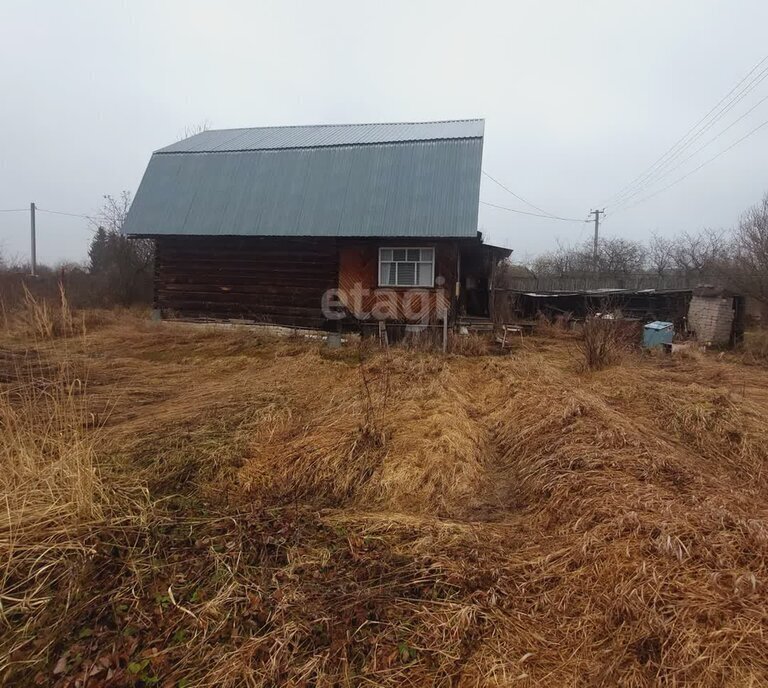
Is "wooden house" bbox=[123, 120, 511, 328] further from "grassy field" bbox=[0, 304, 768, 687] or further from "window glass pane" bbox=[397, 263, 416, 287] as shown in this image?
"grassy field" bbox=[0, 304, 768, 687]

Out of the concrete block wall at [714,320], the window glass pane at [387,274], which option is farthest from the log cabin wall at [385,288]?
the concrete block wall at [714,320]

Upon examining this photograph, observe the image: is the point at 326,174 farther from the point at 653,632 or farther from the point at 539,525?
the point at 653,632

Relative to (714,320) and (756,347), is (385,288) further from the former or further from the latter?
(756,347)

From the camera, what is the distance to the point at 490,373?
8414mm

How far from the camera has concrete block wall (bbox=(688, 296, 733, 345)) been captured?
12328mm

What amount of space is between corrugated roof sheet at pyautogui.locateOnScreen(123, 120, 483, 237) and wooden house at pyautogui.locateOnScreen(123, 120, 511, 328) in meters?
0.04

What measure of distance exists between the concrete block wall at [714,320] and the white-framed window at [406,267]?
833 centimetres

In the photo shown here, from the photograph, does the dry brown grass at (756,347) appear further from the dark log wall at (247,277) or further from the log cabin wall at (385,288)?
the dark log wall at (247,277)

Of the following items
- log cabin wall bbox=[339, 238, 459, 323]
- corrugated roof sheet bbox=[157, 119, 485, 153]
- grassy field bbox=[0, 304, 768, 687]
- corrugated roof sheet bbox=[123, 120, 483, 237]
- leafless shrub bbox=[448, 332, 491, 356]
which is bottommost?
grassy field bbox=[0, 304, 768, 687]

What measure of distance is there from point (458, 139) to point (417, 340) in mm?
5766

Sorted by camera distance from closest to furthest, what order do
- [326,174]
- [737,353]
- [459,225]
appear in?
[459,225] → [737,353] → [326,174]

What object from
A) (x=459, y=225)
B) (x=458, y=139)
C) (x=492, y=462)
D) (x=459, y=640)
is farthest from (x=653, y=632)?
(x=458, y=139)

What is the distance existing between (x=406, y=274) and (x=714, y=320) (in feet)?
29.7

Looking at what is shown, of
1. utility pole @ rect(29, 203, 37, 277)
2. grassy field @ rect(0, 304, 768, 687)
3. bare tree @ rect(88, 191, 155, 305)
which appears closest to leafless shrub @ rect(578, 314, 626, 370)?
grassy field @ rect(0, 304, 768, 687)
